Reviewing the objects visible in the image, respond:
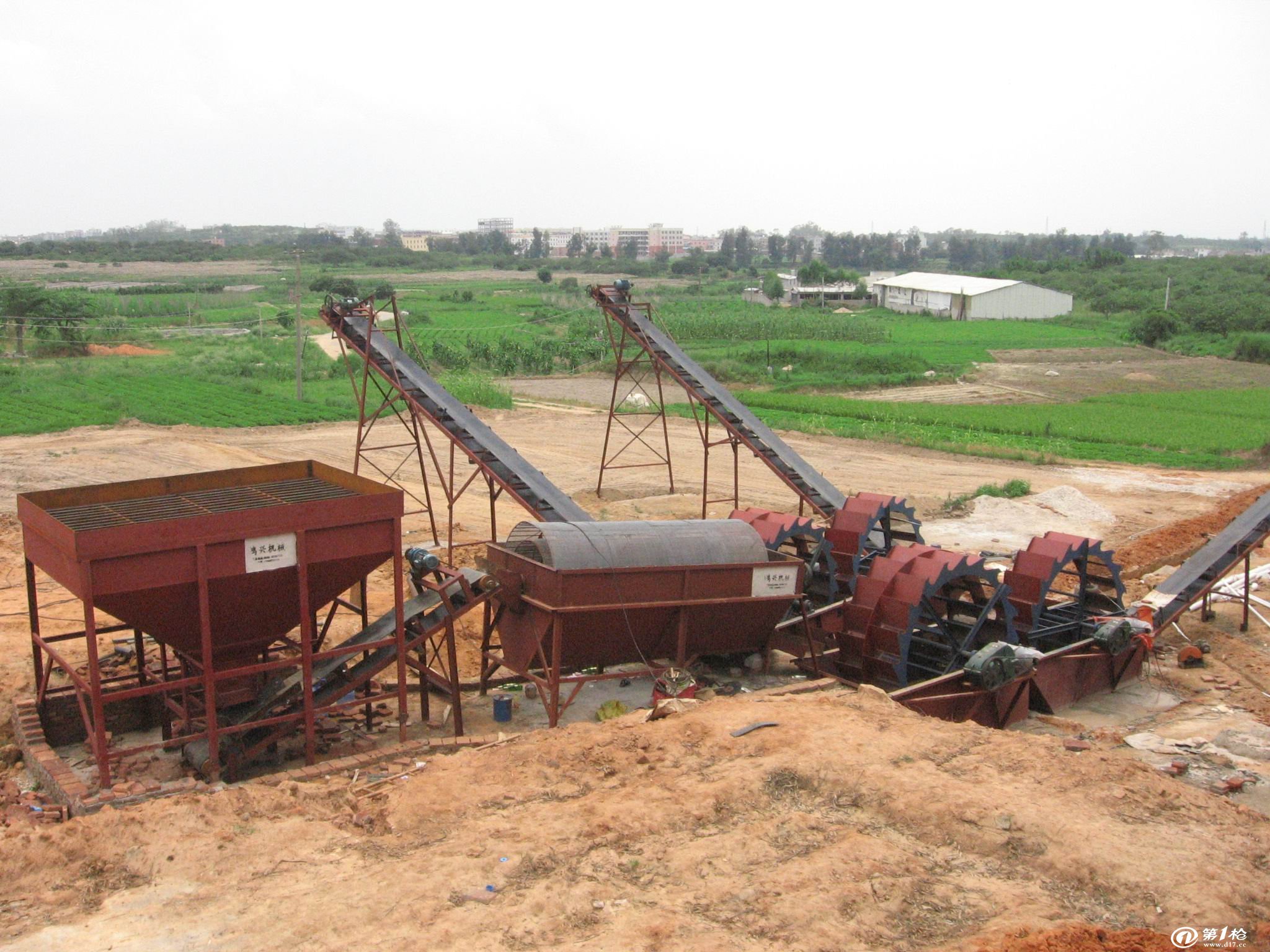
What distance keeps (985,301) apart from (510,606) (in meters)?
87.5

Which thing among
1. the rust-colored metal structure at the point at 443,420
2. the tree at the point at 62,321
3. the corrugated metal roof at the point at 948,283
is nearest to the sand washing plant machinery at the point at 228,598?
the rust-colored metal structure at the point at 443,420

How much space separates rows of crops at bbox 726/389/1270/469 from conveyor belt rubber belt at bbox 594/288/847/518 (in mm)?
A: 14094

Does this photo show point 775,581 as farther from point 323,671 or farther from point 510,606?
point 323,671

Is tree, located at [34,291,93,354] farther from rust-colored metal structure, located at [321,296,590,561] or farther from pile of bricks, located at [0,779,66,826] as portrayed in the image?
pile of bricks, located at [0,779,66,826]

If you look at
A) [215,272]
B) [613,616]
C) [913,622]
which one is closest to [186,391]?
[613,616]

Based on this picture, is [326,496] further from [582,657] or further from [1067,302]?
[1067,302]

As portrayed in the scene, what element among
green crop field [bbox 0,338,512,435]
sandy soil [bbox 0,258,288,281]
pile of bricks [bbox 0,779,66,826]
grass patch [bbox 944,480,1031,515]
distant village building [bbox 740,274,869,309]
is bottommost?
grass patch [bbox 944,480,1031,515]

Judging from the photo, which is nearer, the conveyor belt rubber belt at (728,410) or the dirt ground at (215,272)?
the conveyor belt rubber belt at (728,410)

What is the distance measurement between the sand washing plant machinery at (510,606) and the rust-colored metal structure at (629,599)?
0.09ft

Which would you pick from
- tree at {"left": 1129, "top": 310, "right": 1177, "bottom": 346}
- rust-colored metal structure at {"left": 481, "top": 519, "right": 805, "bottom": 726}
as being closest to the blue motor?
rust-colored metal structure at {"left": 481, "top": 519, "right": 805, "bottom": 726}

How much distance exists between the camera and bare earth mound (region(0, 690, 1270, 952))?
813 centimetres

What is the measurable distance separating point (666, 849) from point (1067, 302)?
98569 mm

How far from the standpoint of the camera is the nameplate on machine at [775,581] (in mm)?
14422

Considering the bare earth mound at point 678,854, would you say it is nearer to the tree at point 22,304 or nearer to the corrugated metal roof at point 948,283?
the tree at point 22,304
